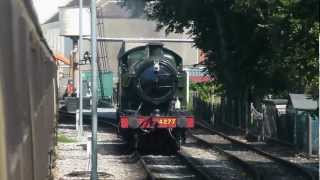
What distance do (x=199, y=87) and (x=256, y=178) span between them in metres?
32.8

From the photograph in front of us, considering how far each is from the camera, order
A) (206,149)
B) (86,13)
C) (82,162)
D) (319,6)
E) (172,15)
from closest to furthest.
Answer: (319,6)
(82,162)
(206,149)
(172,15)
(86,13)

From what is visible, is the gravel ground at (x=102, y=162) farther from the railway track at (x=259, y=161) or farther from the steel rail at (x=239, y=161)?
the railway track at (x=259, y=161)

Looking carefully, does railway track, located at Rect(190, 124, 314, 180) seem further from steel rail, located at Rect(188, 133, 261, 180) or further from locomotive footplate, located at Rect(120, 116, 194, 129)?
locomotive footplate, located at Rect(120, 116, 194, 129)

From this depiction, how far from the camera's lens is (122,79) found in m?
21.7

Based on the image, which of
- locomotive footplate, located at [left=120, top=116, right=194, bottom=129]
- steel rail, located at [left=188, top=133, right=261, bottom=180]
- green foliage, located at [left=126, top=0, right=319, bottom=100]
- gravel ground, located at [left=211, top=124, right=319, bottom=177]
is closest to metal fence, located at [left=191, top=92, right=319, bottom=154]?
gravel ground, located at [left=211, top=124, right=319, bottom=177]

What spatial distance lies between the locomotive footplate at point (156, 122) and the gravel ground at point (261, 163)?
2.05 meters

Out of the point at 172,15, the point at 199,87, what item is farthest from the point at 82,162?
the point at 199,87

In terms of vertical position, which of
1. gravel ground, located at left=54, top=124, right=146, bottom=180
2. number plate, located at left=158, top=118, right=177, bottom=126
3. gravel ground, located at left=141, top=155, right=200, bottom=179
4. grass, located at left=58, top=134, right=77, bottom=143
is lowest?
gravel ground, located at left=141, top=155, right=200, bottom=179

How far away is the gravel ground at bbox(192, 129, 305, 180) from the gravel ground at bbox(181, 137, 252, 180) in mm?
519

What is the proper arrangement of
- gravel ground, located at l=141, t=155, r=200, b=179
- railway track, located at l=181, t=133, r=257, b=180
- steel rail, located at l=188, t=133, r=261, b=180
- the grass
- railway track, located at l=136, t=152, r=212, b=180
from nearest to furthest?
steel rail, located at l=188, t=133, r=261, b=180 → railway track, located at l=136, t=152, r=212, b=180 → railway track, located at l=181, t=133, r=257, b=180 → gravel ground, located at l=141, t=155, r=200, b=179 → the grass

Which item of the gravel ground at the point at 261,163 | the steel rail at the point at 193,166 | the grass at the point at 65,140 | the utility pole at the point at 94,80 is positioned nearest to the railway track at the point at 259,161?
the gravel ground at the point at 261,163

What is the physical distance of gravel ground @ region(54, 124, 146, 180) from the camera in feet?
55.8

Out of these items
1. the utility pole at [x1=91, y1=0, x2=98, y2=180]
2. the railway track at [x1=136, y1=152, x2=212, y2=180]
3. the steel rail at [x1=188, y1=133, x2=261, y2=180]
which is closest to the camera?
the utility pole at [x1=91, y1=0, x2=98, y2=180]

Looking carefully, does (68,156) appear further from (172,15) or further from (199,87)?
(199,87)
